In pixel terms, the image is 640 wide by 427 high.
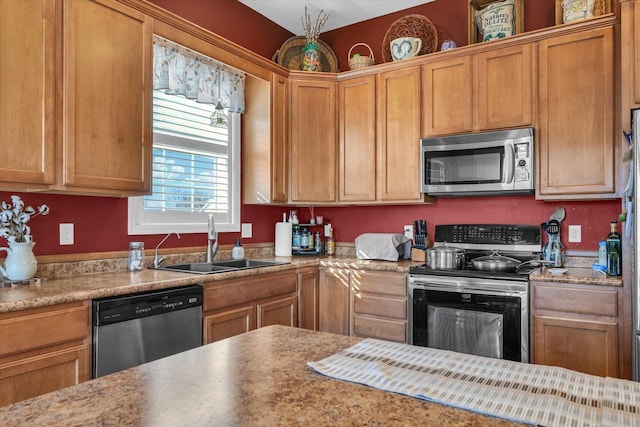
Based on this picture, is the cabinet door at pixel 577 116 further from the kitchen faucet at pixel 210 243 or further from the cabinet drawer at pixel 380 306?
the kitchen faucet at pixel 210 243

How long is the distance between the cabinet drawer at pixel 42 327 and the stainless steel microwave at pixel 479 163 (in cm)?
243

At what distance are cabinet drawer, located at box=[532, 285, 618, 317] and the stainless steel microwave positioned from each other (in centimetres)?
75

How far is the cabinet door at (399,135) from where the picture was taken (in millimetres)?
3471

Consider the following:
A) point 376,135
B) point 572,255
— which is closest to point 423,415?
point 572,255

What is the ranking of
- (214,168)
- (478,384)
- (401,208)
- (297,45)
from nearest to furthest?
(478,384)
(214,168)
(401,208)
(297,45)

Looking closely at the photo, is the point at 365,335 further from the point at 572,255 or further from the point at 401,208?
the point at 572,255

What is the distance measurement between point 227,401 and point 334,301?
2678mm

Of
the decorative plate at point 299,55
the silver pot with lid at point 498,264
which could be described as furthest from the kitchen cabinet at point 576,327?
the decorative plate at point 299,55

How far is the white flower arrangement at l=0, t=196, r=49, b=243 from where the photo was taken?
210cm

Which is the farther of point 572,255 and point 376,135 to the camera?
point 376,135

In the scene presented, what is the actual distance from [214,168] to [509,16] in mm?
2493

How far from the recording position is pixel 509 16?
3.24 meters

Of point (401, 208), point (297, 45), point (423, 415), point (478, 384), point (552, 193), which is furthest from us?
point (297, 45)

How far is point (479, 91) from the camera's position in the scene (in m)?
3.21
